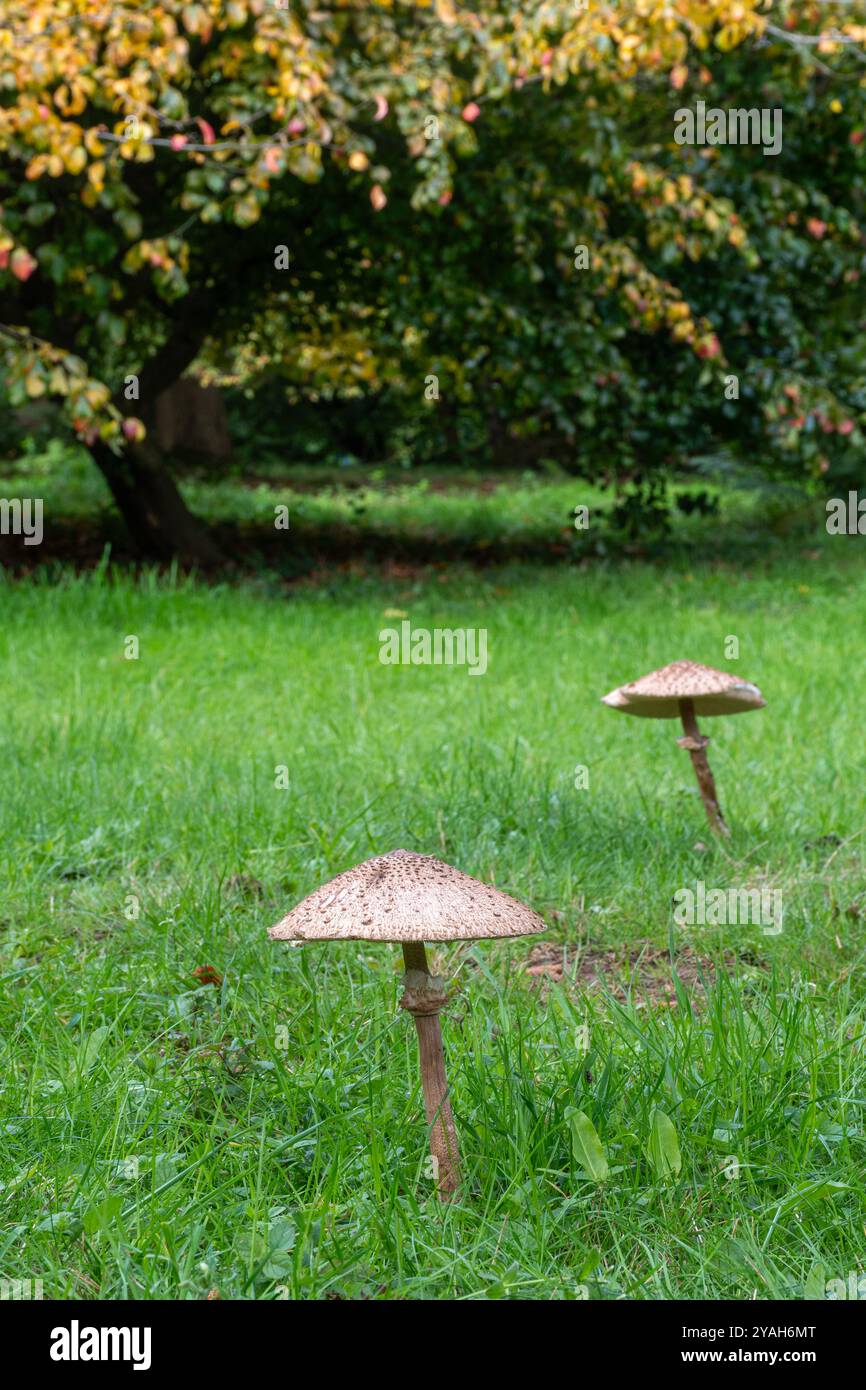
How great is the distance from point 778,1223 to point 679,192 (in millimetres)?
9723

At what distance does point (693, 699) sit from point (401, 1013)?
167 centimetres

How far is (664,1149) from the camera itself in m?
2.42

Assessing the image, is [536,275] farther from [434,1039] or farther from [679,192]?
[434,1039]

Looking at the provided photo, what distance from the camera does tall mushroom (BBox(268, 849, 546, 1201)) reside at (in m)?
2.20

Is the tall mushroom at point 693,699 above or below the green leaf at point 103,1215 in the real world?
above

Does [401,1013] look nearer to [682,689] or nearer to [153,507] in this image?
[682,689]

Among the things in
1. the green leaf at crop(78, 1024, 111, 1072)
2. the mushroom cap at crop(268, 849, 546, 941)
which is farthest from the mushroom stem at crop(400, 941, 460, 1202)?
the green leaf at crop(78, 1024, 111, 1072)

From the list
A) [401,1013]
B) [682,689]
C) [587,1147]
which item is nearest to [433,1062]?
[587,1147]

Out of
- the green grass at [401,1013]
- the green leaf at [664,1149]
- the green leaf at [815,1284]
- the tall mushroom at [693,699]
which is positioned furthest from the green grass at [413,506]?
the green leaf at [815,1284]

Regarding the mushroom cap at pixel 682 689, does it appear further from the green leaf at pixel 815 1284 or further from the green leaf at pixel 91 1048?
the green leaf at pixel 815 1284

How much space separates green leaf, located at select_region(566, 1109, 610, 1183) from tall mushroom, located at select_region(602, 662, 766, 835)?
172cm

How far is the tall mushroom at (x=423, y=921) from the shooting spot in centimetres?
220

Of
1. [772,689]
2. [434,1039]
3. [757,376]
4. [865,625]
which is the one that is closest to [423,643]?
[772,689]

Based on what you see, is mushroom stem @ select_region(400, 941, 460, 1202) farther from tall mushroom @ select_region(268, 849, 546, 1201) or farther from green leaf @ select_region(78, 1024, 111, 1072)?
green leaf @ select_region(78, 1024, 111, 1072)
